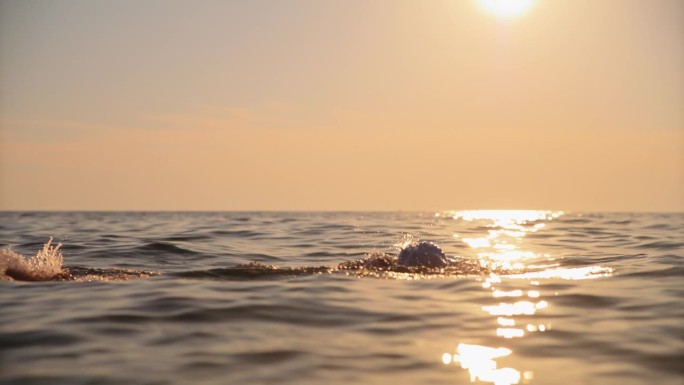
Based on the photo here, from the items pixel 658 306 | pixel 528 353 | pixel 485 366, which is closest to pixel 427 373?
pixel 485 366

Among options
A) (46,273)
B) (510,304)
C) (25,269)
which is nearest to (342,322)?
(510,304)

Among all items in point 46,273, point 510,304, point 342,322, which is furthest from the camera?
point 46,273

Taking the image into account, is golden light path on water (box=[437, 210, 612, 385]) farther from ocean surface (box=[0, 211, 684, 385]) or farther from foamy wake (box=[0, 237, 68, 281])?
foamy wake (box=[0, 237, 68, 281])

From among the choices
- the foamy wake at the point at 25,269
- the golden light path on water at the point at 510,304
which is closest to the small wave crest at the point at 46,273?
the foamy wake at the point at 25,269

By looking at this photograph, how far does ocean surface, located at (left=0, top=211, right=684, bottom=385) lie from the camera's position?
7.64 meters

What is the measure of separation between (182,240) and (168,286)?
1230 cm

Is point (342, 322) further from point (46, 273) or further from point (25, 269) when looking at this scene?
point (25, 269)

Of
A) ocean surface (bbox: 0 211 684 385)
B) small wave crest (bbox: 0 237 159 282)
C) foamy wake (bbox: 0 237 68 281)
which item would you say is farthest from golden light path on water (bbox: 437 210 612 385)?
foamy wake (bbox: 0 237 68 281)

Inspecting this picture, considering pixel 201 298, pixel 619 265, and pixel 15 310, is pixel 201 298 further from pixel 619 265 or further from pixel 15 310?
pixel 619 265

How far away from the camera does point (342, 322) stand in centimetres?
1009

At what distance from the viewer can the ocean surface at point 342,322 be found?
7641mm

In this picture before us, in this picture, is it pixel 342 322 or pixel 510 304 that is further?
pixel 510 304

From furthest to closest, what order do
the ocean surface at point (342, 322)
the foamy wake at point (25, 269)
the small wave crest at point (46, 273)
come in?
the foamy wake at point (25, 269) → the small wave crest at point (46, 273) → the ocean surface at point (342, 322)

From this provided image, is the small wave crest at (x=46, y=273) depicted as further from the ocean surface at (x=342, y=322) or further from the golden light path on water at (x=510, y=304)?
the golden light path on water at (x=510, y=304)
